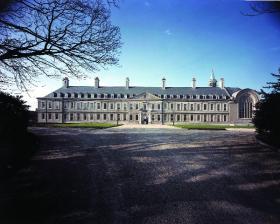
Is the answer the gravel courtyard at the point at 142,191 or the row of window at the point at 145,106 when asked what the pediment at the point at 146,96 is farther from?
the gravel courtyard at the point at 142,191

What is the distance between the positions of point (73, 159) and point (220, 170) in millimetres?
5824

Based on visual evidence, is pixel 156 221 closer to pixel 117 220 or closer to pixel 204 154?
pixel 117 220

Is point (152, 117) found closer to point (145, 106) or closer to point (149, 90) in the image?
point (145, 106)

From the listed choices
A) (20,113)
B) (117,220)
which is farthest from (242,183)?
(20,113)

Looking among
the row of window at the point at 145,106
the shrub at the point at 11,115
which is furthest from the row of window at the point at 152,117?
the shrub at the point at 11,115

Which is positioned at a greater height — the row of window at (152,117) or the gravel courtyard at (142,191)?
the row of window at (152,117)

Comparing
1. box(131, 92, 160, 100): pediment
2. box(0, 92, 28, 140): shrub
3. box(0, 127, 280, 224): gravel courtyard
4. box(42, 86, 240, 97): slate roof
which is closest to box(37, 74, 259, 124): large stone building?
box(131, 92, 160, 100): pediment

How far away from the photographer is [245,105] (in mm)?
61562

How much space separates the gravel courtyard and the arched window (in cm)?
5644

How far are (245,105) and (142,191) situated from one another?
205 feet

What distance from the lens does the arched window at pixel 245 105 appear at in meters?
61.3

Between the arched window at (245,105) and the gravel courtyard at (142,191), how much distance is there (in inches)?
2222

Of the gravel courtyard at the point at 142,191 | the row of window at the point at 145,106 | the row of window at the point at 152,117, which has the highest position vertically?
the row of window at the point at 145,106

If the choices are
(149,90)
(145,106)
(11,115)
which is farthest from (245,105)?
(11,115)
